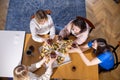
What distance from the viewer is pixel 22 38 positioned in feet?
9.88

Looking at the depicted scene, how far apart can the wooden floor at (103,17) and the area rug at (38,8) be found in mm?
116

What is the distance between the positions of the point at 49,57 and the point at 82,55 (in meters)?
0.45

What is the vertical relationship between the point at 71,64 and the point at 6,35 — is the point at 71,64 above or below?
below

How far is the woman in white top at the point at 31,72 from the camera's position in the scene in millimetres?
2404

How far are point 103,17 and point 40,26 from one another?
158cm

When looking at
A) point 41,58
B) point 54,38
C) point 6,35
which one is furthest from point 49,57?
point 6,35

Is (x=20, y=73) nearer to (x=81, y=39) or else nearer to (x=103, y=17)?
(x=81, y=39)

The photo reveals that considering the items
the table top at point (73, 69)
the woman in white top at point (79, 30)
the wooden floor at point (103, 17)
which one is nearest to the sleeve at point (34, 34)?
the table top at point (73, 69)

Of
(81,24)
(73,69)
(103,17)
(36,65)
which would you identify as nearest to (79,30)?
(81,24)

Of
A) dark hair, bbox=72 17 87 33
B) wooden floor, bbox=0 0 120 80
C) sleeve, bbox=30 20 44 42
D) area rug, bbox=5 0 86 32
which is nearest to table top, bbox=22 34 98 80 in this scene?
sleeve, bbox=30 20 44 42

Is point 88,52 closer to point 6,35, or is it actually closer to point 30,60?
point 30,60

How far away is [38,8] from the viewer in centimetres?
424

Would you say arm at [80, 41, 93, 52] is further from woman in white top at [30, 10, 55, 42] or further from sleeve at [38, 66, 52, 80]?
sleeve at [38, 66, 52, 80]

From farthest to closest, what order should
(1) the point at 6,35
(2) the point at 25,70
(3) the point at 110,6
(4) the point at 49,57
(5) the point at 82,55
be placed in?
(3) the point at 110,6 → (1) the point at 6,35 → (5) the point at 82,55 → (4) the point at 49,57 → (2) the point at 25,70
